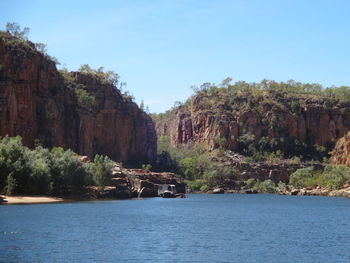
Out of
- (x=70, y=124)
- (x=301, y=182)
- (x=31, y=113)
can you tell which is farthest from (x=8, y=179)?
(x=301, y=182)

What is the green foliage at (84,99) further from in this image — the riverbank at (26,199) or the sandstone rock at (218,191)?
the riverbank at (26,199)

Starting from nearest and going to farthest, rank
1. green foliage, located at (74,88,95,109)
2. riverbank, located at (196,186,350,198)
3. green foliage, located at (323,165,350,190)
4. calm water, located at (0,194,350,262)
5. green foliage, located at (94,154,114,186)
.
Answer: calm water, located at (0,194,350,262), green foliage, located at (94,154,114,186), riverbank, located at (196,186,350,198), green foliage, located at (323,165,350,190), green foliage, located at (74,88,95,109)

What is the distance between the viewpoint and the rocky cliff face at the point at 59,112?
135 m

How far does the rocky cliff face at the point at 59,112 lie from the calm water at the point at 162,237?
58768mm

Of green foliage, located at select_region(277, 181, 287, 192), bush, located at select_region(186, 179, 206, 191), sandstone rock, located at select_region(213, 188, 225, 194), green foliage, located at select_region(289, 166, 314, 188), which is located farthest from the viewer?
bush, located at select_region(186, 179, 206, 191)

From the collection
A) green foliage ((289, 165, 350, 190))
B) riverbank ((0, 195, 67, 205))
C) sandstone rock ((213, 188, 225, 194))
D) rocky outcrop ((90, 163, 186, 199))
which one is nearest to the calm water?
riverbank ((0, 195, 67, 205))

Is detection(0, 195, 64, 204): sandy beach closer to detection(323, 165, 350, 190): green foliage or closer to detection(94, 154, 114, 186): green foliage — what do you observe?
detection(94, 154, 114, 186): green foliage

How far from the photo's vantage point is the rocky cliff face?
135250mm

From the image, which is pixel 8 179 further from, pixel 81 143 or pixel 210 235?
pixel 81 143

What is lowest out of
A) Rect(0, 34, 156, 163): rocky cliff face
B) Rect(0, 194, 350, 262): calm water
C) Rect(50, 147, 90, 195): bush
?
Rect(0, 194, 350, 262): calm water

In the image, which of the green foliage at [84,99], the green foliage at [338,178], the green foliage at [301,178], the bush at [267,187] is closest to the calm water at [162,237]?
the green foliage at [338,178]

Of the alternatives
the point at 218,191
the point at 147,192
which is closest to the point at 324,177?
the point at 218,191

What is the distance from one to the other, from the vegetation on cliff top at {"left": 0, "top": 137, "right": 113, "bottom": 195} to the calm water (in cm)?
1205

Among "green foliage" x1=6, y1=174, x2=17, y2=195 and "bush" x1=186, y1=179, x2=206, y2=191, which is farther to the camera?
"bush" x1=186, y1=179, x2=206, y2=191
